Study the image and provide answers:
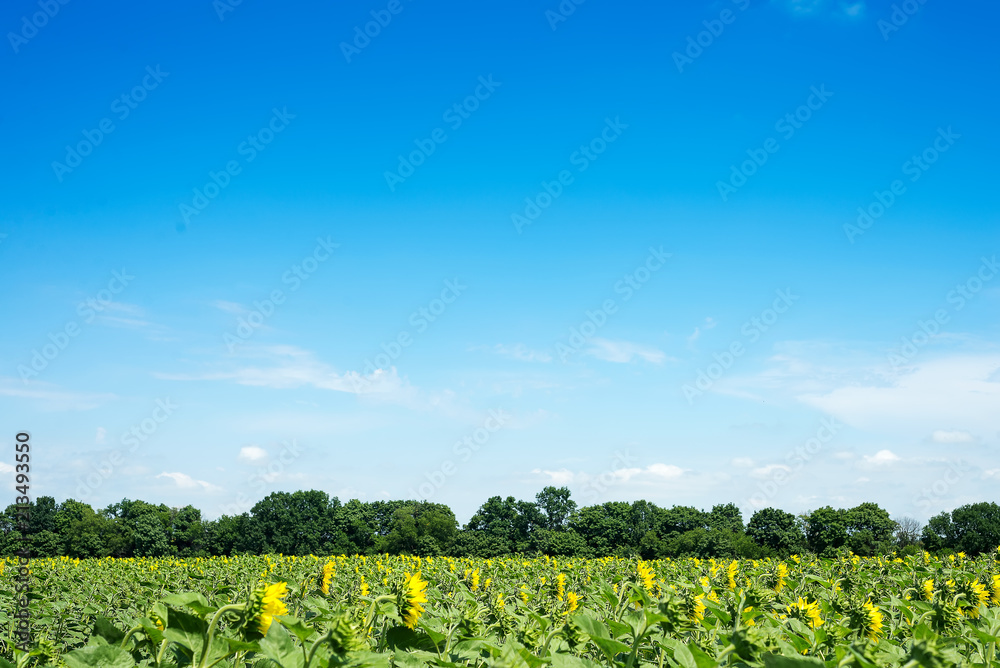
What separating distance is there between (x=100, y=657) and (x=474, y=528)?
3088 inches

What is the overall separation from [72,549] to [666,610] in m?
74.4

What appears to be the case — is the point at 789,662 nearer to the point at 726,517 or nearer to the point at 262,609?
the point at 262,609

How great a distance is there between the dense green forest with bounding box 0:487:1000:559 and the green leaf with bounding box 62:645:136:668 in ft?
173

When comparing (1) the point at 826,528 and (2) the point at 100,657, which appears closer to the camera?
(2) the point at 100,657

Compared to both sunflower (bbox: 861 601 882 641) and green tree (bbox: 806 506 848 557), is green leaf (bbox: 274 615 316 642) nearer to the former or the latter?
sunflower (bbox: 861 601 882 641)

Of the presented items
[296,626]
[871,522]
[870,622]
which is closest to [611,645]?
[296,626]

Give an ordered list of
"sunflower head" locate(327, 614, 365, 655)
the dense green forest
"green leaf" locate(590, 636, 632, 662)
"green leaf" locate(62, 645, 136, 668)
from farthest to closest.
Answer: the dense green forest
"green leaf" locate(590, 636, 632, 662)
"green leaf" locate(62, 645, 136, 668)
"sunflower head" locate(327, 614, 365, 655)

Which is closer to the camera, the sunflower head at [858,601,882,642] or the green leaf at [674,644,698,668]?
the green leaf at [674,644,698,668]

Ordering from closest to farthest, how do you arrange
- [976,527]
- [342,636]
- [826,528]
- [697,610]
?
[342,636]
[697,610]
[976,527]
[826,528]

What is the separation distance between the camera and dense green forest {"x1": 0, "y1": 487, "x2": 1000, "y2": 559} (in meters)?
56.1

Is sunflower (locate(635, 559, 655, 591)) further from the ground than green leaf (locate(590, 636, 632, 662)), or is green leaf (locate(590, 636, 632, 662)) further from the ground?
green leaf (locate(590, 636, 632, 662))

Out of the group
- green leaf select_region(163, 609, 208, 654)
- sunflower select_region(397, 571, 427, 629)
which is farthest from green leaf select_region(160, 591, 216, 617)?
sunflower select_region(397, 571, 427, 629)

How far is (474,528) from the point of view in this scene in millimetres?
77250

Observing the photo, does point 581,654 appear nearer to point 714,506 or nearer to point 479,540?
point 479,540
